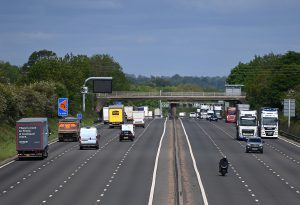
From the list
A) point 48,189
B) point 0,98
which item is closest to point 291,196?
point 48,189

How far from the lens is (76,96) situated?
16725cm

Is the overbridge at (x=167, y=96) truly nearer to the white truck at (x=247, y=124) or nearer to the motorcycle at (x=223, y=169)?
the white truck at (x=247, y=124)

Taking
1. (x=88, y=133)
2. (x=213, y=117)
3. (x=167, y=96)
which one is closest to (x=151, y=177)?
(x=88, y=133)

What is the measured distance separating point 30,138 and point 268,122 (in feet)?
145

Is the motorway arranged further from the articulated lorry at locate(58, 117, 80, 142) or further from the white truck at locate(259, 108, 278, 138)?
the white truck at locate(259, 108, 278, 138)

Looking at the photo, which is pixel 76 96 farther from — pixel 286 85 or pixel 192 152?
pixel 192 152

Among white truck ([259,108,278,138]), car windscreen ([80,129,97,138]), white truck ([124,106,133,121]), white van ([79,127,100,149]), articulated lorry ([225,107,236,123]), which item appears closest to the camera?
car windscreen ([80,129,97,138])

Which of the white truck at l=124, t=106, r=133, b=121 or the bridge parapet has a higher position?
the bridge parapet

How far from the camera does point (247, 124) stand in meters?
95.7

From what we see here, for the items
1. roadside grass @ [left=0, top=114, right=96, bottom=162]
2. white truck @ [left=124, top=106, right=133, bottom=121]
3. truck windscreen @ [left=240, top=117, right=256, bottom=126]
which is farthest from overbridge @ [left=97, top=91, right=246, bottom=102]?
truck windscreen @ [left=240, top=117, right=256, bottom=126]

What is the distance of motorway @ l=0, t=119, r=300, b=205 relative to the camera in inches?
1630

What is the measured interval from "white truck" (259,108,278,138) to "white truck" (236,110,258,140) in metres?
3.72

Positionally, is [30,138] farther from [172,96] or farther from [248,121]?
[172,96]

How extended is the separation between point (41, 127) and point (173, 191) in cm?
2486
